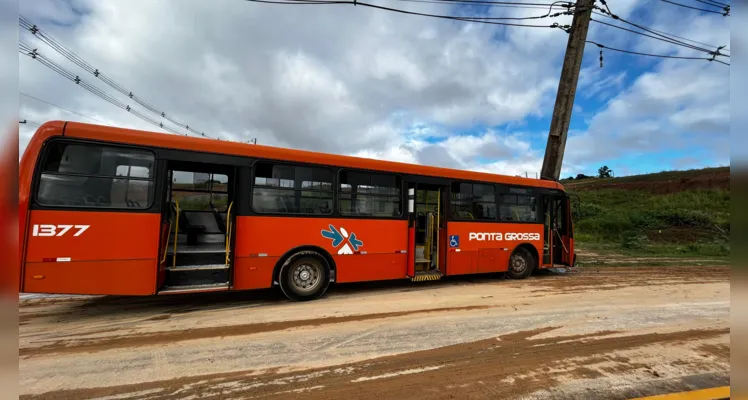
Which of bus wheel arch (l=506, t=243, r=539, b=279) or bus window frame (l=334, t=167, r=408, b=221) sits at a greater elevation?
bus window frame (l=334, t=167, r=408, b=221)

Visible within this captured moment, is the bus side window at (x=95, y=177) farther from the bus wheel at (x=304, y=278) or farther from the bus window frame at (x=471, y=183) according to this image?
the bus window frame at (x=471, y=183)

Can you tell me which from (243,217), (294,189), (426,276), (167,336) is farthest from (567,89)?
(167,336)

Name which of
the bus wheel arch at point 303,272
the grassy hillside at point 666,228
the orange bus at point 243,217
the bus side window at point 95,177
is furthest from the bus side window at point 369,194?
the grassy hillside at point 666,228

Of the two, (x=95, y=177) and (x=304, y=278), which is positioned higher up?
(x=95, y=177)

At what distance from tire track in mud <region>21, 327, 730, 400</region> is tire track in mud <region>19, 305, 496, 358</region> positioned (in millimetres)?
1091

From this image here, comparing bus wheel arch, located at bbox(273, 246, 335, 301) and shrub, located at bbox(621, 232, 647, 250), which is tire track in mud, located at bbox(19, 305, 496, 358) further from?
shrub, located at bbox(621, 232, 647, 250)

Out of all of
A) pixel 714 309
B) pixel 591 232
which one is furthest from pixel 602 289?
pixel 591 232

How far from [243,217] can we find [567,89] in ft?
35.2

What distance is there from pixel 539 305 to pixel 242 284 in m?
5.44

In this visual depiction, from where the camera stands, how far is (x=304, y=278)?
21.5ft

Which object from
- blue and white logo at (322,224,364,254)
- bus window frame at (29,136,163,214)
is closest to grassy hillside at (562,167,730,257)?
blue and white logo at (322,224,364,254)

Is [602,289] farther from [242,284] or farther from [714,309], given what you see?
[242,284]

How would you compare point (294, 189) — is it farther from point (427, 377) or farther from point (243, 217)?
point (427, 377)

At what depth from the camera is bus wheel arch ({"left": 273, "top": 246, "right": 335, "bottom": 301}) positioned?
6.34m
